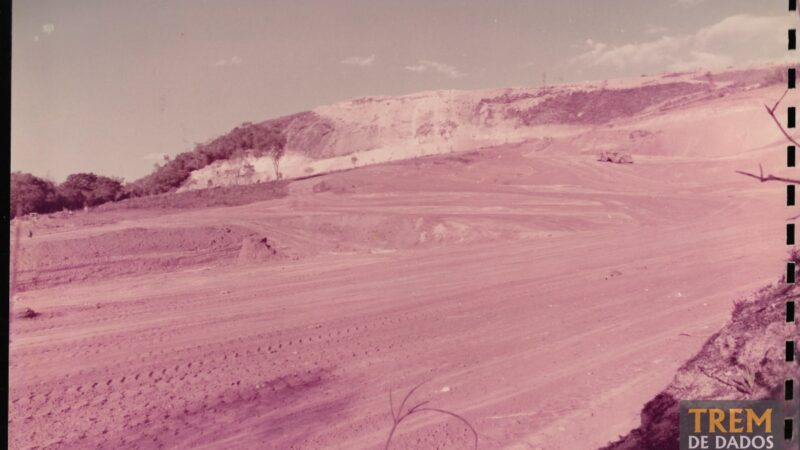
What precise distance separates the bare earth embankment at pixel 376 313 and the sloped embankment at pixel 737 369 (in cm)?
100

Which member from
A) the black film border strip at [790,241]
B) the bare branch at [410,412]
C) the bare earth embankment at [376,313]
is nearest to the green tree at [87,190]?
the bare earth embankment at [376,313]

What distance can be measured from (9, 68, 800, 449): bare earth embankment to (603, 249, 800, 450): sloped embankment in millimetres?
997

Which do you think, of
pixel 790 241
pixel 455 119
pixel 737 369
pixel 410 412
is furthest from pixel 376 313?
pixel 455 119

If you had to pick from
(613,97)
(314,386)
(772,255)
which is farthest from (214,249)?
(613,97)

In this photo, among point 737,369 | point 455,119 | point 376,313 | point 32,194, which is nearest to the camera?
point 737,369

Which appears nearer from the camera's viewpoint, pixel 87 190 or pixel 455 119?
pixel 87 190

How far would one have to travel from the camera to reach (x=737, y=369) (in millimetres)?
4434

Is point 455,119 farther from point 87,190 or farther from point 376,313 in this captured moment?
point 376,313

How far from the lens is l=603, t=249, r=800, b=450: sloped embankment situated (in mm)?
4082

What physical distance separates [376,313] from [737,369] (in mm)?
6071

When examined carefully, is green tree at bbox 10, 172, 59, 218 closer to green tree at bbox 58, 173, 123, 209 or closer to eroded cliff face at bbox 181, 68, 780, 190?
green tree at bbox 58, 173, 123, 209

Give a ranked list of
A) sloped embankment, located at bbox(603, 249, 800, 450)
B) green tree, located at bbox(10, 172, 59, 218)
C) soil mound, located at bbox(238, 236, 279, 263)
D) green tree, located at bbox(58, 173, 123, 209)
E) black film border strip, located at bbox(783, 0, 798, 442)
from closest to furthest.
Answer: black film border strip, located at bbox(783, 0, 798, 442) < sloped embankment, located at bbox(603, 249, 800, 450) < soil mound, located at bbox(238, 236, 279, 263) < green tree, located at bbox(10, 172, 59, 218) < green tree, located at bbox(58, 173, 123, 209)

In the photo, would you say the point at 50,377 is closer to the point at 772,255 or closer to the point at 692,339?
the point at 692,339

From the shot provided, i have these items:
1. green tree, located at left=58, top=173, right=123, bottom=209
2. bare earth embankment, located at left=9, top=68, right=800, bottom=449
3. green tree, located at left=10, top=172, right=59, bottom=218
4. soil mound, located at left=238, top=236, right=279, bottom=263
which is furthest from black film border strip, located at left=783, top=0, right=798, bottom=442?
green tree, located at left=58, top=173, right=123, bottom=209
